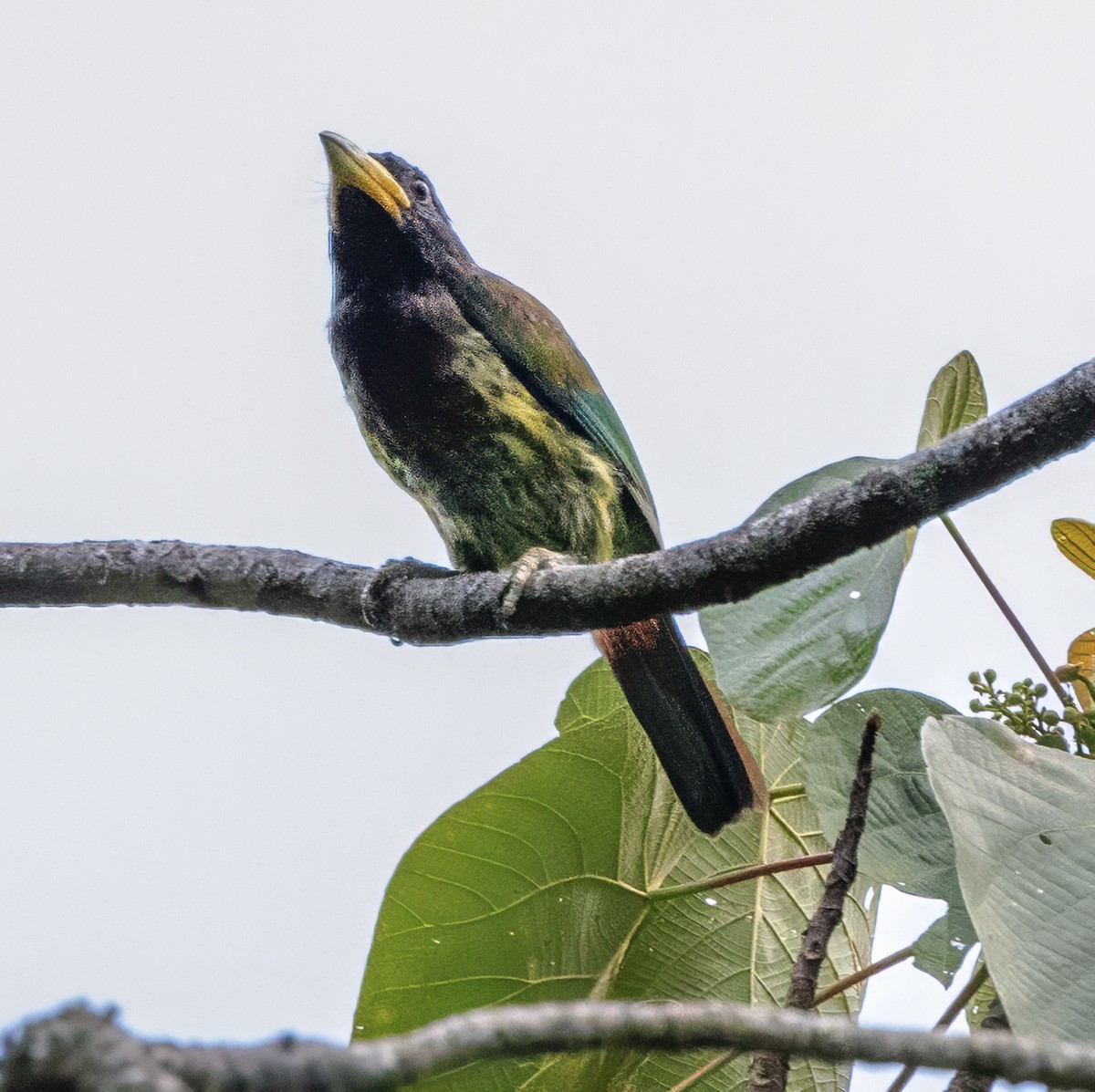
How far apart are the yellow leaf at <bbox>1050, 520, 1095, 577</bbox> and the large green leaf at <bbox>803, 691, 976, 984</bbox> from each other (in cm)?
29

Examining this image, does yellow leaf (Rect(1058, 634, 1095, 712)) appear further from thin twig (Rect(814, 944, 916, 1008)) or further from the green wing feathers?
the green wing feathers

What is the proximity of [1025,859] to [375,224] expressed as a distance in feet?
7.34

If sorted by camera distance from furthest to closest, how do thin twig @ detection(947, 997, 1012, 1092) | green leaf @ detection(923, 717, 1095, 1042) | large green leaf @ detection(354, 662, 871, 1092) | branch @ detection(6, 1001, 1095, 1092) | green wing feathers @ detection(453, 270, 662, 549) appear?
green wing feathers @ detection(453, 270, 662, 549), large green leaf @ detection(354, 662, 871, 1092), thin twig @ detection(947, 997, 1012, 1092), green leaf @ detection(923, 717, 1095, 1042), branch @ detection(6, 1001, 1095, 1092)

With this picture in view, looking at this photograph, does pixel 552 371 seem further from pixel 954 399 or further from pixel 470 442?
pixel 954 399

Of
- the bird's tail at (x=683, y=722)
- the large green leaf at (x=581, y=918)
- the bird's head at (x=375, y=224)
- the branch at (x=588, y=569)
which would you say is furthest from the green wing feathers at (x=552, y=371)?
the large green leaf at (x=581, y=918)

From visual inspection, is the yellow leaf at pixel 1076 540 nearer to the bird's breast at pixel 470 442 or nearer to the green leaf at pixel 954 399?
the green leaf at pixel 954 399

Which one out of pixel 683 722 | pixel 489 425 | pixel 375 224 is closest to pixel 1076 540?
pixel 683 722

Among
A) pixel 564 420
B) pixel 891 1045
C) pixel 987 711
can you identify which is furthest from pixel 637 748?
pixel 891 1045

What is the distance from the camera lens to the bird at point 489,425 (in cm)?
256

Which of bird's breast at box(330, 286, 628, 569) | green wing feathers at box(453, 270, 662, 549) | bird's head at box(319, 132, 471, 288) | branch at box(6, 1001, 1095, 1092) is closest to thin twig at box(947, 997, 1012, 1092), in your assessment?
branch at box(6, 1001, 1095, 1092)

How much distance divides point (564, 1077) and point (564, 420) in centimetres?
145

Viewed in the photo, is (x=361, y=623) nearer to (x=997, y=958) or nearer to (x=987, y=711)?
(x=987, y=711)

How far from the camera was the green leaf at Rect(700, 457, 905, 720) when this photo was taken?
169 cm

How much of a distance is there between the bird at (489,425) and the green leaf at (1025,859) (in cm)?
104
